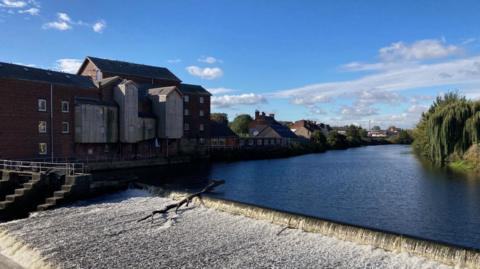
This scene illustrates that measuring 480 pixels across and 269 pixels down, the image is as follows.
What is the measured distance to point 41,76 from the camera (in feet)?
130

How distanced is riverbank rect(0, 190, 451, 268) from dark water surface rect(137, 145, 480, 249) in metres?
4.77

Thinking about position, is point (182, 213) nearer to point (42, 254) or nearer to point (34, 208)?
point (42, 254)

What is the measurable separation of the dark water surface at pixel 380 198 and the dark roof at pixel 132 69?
21.6m

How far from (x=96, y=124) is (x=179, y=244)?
104ft

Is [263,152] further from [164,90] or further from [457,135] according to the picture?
[457,135]

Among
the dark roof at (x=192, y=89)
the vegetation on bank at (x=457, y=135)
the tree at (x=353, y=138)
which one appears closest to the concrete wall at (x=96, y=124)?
the dark roof at (x=192, y=89)

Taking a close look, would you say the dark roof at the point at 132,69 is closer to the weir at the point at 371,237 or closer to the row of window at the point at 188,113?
the row of window at the point at 188,113

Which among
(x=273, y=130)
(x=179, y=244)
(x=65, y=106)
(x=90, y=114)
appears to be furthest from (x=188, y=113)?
(x=179, y=244)

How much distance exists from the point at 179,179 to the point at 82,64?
28156 mm

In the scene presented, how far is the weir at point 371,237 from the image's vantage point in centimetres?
1164

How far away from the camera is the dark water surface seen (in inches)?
708

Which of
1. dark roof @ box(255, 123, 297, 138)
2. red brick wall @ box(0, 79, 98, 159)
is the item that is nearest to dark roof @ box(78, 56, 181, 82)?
red brick wall @ box(0, 79, 98, 159)

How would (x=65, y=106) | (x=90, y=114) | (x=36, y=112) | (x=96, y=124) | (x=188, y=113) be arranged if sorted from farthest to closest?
(x=188, y=113) → (x=96, y=124) → (x=90, y=114) → (x=65, y=106) → (x=36, y=112)

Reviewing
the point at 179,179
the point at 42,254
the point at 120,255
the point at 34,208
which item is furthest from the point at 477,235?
the point at 179,179
